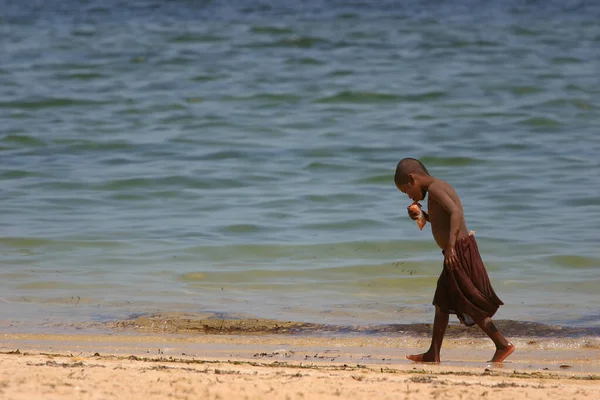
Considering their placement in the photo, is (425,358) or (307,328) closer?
(425,358)

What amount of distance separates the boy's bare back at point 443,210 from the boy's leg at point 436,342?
35 centimetres

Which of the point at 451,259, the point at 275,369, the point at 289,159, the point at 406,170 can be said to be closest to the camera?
the point at 275,369

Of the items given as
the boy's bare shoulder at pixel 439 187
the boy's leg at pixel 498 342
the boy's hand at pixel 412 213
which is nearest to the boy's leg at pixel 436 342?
the boy's leg at pixel 498 342

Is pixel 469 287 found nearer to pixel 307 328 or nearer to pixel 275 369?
pixel 275 369

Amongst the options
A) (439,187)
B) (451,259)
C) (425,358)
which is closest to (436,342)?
(425,358)

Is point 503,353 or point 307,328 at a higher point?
point 503,353

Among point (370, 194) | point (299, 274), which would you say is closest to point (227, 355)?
point (299, 274)

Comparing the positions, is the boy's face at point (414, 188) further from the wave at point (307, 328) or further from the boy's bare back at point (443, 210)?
the wave at point (307, 328)

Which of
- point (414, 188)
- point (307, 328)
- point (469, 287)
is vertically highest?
point (414, 188)

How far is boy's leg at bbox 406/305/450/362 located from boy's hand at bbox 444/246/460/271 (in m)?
Result: 0.25

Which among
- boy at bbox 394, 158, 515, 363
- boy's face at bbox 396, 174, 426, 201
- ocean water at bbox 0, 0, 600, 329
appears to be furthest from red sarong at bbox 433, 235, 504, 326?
ocean water at bbox 0, 0, 600, 329

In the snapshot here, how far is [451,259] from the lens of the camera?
4.79 metres

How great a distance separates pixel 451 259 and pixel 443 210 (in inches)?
9.7

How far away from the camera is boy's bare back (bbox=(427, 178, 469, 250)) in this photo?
4785mm
